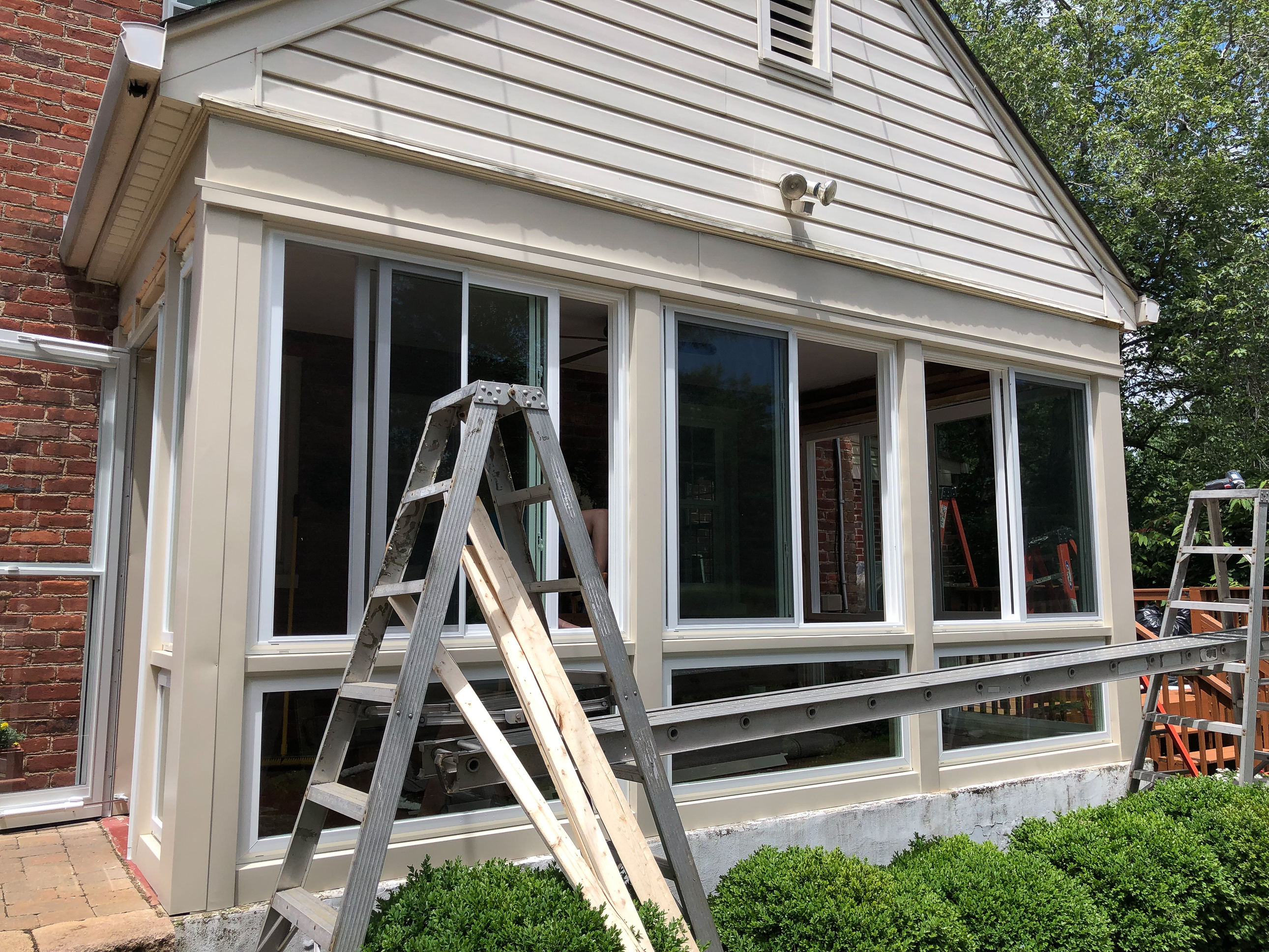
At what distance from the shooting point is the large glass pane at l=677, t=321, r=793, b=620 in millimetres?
5137

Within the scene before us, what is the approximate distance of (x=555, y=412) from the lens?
4.70m

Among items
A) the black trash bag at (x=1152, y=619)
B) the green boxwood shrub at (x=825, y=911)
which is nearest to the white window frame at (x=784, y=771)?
the green boxwood shrub at (x=825, y=911)

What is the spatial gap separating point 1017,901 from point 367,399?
3.43 m

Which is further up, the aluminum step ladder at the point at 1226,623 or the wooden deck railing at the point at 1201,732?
the aluminum step ladder at the point at 1226,623

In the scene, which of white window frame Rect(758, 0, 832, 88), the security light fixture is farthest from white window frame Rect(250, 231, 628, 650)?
white window frame Rect(758, 0, 832, 88)

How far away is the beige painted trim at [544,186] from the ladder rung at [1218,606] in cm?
222

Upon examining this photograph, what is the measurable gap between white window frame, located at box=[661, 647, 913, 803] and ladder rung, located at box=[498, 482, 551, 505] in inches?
73.7

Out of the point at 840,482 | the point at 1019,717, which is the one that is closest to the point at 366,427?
the point at 1019,717

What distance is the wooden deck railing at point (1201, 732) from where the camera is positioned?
7285mm

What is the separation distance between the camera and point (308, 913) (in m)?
2.82

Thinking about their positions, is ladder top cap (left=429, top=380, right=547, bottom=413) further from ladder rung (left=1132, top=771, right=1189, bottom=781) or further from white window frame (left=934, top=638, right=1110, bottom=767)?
ladder rung (left=1132, top=771, right=1189, bottom=781)

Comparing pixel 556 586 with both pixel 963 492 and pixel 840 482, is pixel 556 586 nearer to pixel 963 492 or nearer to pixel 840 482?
pixel 963 492

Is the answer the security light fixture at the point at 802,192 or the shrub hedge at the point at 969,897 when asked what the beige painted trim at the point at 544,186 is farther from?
the shrub hedge at the point at 969,897

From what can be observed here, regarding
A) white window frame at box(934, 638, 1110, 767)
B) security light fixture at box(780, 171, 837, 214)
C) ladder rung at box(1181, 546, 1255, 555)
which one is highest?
security light fixture at box(780, 171, 837, 214)
